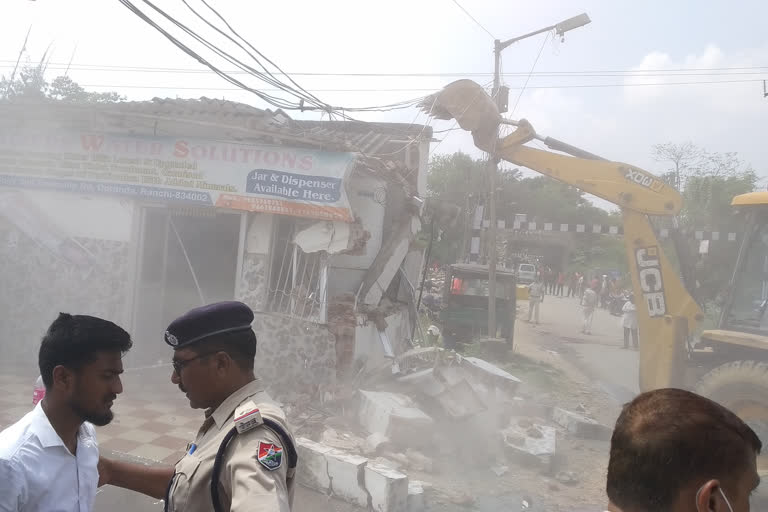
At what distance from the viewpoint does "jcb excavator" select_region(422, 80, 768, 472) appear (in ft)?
18.5

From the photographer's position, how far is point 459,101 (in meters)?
7.47

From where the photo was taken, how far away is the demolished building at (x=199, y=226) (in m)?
8.24

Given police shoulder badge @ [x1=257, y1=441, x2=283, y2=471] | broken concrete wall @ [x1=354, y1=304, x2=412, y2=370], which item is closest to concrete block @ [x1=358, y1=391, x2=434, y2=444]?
broken concrete wall @ [x1=354, y1=304, x2=412, y2=370]

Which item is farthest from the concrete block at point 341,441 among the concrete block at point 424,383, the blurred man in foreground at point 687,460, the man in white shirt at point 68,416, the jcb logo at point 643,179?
the blurred man in foreground at point 687,460

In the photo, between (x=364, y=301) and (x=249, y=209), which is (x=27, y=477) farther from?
(x=364, y=301)

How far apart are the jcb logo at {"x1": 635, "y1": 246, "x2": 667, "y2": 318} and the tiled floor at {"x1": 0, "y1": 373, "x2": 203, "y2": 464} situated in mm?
5592

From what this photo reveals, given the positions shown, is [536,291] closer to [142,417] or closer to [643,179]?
[643,179]

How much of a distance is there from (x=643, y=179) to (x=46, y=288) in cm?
916

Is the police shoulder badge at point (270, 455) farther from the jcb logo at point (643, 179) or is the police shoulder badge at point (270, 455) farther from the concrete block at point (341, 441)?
the jcb logo at point (643, 179)

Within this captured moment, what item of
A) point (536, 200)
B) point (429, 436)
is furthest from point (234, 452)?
point (536, 200)

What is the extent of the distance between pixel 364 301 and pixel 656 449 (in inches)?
335

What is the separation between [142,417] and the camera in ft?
23.7

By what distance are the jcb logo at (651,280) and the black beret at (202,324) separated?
20.0 ft

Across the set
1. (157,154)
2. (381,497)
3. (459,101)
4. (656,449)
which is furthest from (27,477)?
(157,154)
